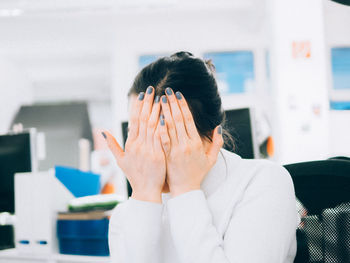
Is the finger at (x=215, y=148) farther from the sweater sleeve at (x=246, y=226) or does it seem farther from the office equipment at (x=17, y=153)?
the office equipment at (x=17, y=153)

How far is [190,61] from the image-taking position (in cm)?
83

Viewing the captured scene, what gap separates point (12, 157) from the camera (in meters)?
1.71

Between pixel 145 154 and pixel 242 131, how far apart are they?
77 centimetres

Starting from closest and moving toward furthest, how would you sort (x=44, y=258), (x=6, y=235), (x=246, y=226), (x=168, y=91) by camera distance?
(x=246, y=226) → (x=168, y=91) → (x=44, y=258) → (x=6, y=235)

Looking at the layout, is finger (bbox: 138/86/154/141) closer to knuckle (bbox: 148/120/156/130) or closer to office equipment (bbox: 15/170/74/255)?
knuckle (bbox: 148/120/156/130)

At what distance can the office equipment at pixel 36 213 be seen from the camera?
140 cm

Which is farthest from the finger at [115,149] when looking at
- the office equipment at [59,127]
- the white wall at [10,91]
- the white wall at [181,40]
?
the white wall at [10,91]

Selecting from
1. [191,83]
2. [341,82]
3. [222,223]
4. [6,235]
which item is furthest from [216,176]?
[341,82]

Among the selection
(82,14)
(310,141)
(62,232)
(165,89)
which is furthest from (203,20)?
(165,89)

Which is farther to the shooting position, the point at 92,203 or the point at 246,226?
the point at 92,203

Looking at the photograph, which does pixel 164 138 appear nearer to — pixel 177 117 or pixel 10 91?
pixel 177 117

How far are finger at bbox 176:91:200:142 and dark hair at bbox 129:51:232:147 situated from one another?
2.3 inches

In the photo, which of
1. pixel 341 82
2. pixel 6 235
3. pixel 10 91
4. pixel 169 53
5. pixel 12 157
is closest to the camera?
pixel 6 235

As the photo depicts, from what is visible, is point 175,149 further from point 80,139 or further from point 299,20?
point 299,20
